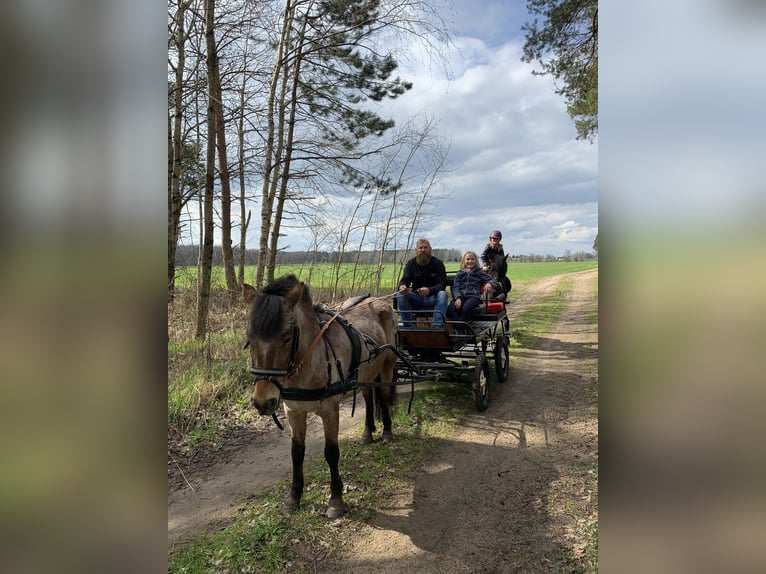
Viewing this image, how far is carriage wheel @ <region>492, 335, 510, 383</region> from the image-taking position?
6227 mm

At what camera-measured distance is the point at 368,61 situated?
31.3 ft

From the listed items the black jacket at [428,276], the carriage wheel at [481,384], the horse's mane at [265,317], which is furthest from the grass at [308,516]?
the black jacket at [428,276]

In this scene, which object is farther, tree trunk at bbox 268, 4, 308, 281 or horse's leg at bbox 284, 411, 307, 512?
tree trunk at bbox 268, 4, 308, 281

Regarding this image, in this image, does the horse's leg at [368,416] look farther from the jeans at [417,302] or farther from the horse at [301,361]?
the jeans at [417,302]

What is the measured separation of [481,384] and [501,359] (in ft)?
4.65

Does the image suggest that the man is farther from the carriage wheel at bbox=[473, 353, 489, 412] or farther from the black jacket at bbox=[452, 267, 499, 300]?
the carriage wheel at bbox=[473, 353, 489, 412]

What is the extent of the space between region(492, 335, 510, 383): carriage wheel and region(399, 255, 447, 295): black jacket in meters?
1.25

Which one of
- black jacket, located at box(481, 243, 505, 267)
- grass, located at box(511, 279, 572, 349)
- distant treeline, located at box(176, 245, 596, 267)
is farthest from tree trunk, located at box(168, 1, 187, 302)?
grass, located at box(511, 279, 572, 349)

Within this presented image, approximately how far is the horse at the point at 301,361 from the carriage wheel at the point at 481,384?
148 centimetres

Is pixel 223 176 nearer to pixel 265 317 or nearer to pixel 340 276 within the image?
pixel 340 276

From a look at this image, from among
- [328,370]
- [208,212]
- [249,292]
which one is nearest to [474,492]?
[328,370]

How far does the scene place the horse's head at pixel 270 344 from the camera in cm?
272
